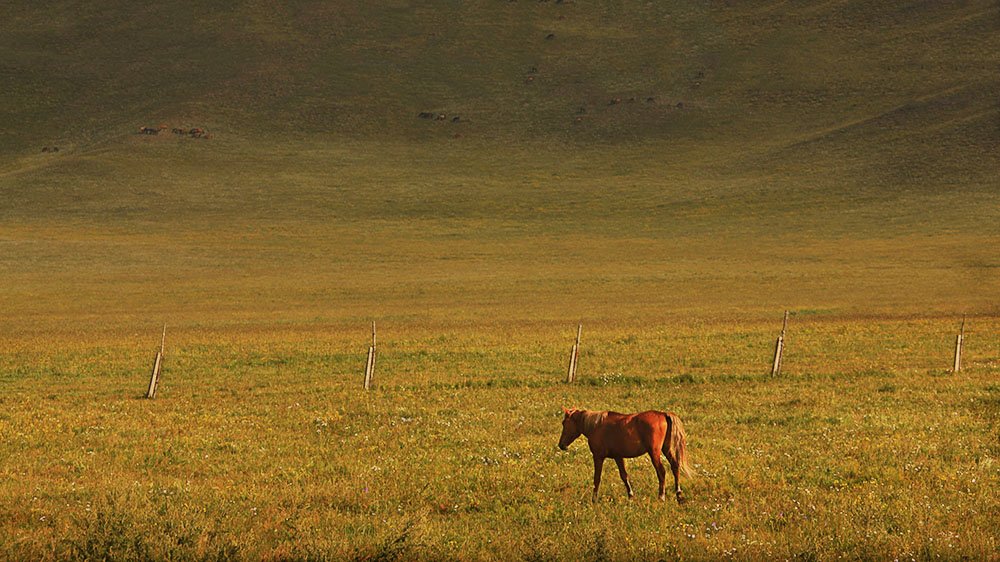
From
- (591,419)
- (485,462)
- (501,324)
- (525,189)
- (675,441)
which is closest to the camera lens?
(675,441)

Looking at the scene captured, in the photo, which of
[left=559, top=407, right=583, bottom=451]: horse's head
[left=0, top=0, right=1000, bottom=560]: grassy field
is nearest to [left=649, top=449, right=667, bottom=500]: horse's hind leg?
[left=0, top=0, right=1000, bottom=560]: grassy field

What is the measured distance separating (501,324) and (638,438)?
119ft

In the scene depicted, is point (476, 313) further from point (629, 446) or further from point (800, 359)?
point (629, 446)

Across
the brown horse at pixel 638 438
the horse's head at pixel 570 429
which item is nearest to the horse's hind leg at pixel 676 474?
the brown horse at pixel 638 438

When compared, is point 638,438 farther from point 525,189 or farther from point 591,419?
point 525,189

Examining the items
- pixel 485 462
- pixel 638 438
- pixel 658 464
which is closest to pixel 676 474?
pixel 658 464

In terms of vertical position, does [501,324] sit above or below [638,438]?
above

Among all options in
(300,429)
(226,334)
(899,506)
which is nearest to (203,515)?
(300,429)

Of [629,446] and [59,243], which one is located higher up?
[59,243]

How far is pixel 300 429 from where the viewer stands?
19.7 metres

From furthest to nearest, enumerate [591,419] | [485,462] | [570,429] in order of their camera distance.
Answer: [485,462]
[570,429]
[591,419]

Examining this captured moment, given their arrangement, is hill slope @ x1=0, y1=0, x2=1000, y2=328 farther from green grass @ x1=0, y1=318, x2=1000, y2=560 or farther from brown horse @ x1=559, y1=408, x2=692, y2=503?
brown horse @ x1=559, y1=408, x2=692, y2=503

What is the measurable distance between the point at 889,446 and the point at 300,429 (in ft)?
40.6

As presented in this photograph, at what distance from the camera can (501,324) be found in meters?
48.5
